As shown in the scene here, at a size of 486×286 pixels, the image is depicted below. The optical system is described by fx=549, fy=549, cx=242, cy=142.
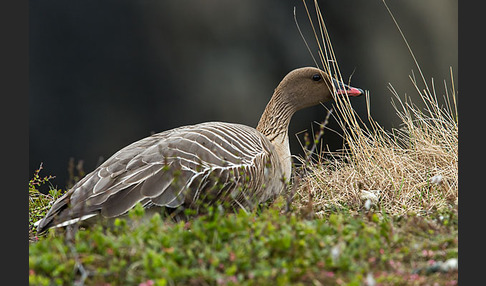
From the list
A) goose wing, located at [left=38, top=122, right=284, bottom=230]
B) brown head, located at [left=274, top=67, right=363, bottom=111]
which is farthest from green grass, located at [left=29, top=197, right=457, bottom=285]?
brown head, located at [left=274, top=67, right=363, bottom=111]

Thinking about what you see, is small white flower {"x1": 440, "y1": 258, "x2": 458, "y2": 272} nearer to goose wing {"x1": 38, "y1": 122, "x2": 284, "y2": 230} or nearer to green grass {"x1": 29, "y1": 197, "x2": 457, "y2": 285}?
green grass {"x1": 29, "y1": 197, "x2": 457, "y2": 285}

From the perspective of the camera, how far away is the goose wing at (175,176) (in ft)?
14.0

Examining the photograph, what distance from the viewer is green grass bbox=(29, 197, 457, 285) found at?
3.08m

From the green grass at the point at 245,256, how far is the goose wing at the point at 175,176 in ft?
1.75

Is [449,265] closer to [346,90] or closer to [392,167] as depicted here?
[392,167]

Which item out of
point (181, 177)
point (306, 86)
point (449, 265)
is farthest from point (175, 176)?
point (306, 86)

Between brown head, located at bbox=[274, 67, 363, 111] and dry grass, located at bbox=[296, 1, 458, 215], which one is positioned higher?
brown head, located at bbox=[274, 67, 363, 111]

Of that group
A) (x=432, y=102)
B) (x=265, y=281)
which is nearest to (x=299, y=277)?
(x=265, y=281)

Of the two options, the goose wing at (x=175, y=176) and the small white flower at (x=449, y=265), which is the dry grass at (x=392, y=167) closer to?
the goose wing at (x=175, y=176)

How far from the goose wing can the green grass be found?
53 cm

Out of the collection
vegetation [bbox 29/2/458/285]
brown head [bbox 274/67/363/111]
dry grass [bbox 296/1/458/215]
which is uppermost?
brown head [bbox 274/67/363/111]

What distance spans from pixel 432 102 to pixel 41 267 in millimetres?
5326

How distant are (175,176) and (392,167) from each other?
318cm

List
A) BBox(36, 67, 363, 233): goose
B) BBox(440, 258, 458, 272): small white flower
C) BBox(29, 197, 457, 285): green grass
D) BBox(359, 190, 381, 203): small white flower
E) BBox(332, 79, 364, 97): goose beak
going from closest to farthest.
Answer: BBox(29, 197, 457, 285): green grass < BBox(440, 258, 458, 272): small white flower < BBox(36, 67, 363, 233): goose < BBox(359, 190, 381, 203): small white flower < BBox(332, 79, 364, 97): goose beak
